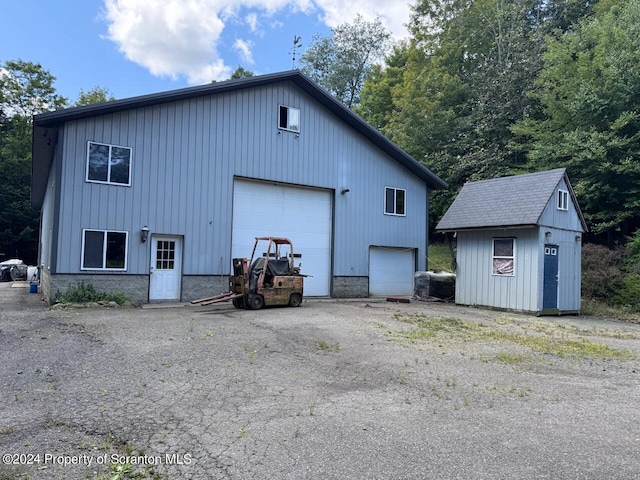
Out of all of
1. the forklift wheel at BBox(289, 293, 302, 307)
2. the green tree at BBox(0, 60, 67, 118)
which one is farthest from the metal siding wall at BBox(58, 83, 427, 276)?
the green tree at BBox(0, 60, 67, 118)

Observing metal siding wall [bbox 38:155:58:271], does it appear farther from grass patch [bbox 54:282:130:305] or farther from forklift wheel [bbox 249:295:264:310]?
forklift wheel [bbox 249:295:264:310]

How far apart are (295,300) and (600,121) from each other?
55.8 feet

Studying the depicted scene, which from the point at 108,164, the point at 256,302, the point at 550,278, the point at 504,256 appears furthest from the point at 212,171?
the point at 550,278

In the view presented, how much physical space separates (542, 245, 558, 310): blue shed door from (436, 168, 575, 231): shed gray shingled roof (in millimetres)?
1310

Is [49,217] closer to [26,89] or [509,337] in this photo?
[509,337]

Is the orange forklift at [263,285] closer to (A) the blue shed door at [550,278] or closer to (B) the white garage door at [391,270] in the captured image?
(B) the white garage door at [391,270]

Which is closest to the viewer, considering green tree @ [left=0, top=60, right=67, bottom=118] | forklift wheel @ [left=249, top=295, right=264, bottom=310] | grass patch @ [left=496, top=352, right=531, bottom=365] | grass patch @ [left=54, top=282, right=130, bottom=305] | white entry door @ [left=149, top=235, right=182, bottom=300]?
grass patch @ [left=496, top=352, right=531, bottom=365]

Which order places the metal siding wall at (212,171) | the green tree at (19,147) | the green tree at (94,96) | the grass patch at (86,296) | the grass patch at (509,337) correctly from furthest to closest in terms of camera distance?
the green tree at (94,96) → the green tree at (19,147) → the metal siding wall at (212,171) → the grass patch at (86,296) → the grass patch at (509,337)

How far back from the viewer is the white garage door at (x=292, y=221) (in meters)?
15.3

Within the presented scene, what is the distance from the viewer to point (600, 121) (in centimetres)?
2031

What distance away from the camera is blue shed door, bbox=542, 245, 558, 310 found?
13727 millimetres

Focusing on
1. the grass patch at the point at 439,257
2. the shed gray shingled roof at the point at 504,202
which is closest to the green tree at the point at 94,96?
the grass patch at the point at 439,257

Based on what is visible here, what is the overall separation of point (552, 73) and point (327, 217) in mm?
14743

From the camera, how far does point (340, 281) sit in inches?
671
